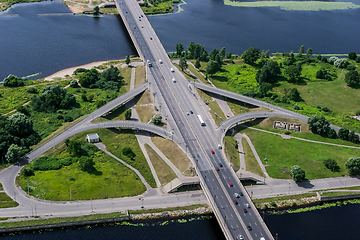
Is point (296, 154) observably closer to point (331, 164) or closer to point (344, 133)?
point (331, 164)

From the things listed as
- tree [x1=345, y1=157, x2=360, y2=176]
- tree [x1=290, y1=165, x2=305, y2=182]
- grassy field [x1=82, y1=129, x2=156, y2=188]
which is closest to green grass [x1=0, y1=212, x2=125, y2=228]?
grassy field [x1=82, y1=129, x2=156, y2=188]

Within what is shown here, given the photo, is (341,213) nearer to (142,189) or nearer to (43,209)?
(142,189)

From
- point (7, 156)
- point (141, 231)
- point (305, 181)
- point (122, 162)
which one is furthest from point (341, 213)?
point (7, 156)

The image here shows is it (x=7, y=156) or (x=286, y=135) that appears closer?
(x=7, y=156)

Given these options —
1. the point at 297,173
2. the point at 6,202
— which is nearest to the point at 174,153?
the point at 297,173

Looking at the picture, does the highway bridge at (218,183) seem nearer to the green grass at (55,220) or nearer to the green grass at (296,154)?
the green grass at (296,154)

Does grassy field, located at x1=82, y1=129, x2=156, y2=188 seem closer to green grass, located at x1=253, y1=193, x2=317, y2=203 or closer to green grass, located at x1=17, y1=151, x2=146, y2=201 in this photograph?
green grass, located at x1=17, y1=151, x2=146, y2=201
